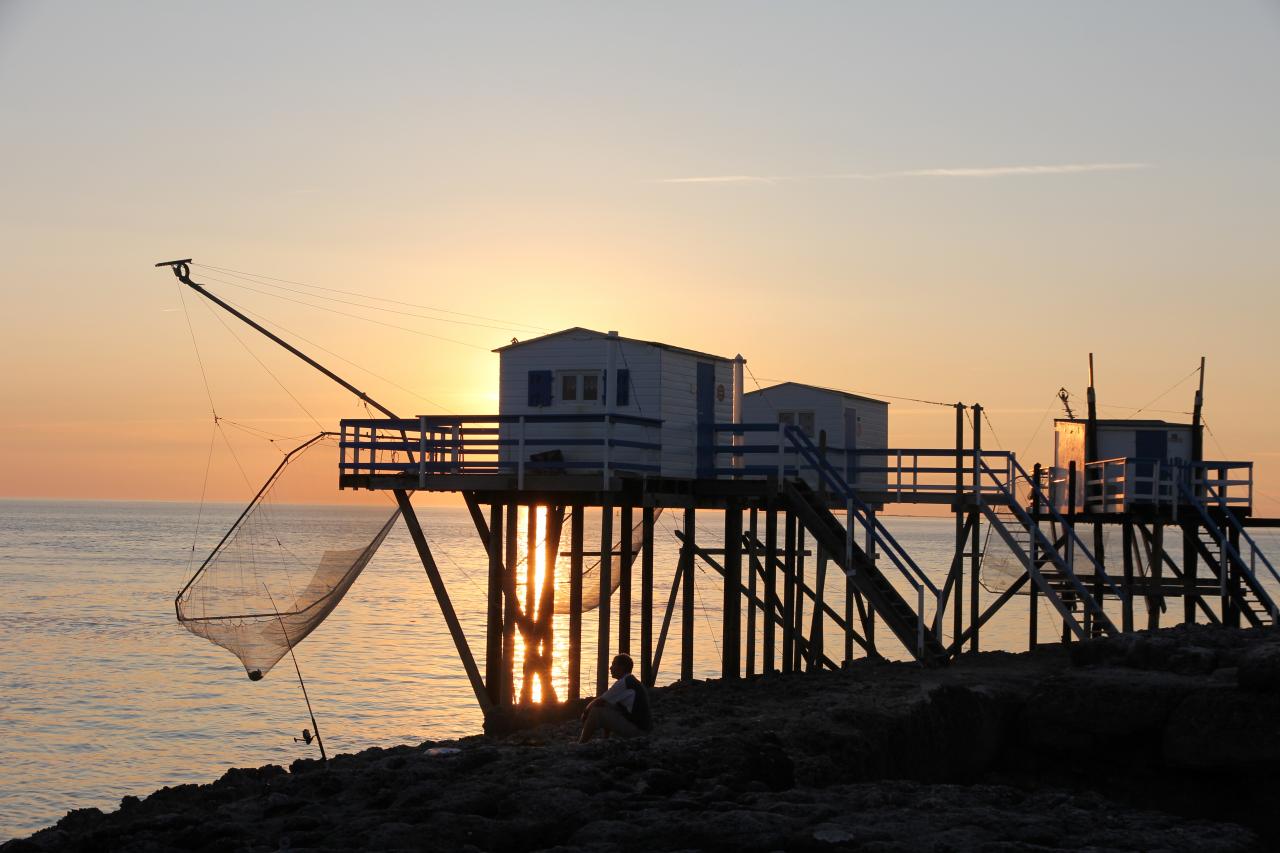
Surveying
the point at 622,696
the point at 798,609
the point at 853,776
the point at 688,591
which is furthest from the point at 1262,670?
the point at 798,609

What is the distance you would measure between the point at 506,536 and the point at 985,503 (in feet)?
28.6

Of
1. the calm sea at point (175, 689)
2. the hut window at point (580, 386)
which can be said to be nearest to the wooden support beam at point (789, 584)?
the hut window at point (580, 386)

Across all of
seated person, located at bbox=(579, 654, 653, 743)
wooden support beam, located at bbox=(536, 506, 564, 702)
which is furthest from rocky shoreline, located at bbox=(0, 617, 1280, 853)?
wooden support beam, located at bbox=(536, 506, 564, 702)

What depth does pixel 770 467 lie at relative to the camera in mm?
26781

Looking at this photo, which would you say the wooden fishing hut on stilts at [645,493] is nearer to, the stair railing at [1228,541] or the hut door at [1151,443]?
the stair railing at [1228,541]

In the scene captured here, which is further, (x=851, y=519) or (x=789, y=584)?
(x=789, y=584)

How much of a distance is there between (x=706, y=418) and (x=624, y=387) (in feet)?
7.46

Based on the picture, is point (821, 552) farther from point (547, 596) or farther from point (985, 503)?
point (547, 596)

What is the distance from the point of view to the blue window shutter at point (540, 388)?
27.0 m

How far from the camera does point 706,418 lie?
92.6 ft

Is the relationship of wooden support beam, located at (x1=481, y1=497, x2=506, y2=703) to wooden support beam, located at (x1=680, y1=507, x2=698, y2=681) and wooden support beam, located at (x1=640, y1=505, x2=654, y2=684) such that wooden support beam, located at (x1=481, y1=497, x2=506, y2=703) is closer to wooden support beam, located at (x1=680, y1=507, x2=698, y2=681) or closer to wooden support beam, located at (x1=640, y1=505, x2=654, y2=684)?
wooden support beam, located at (x1=640, y1=505, x2=654, y2=684)

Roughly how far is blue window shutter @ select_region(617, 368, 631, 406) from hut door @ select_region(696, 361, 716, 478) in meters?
1.78

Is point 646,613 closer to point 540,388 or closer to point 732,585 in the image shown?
point 732,585

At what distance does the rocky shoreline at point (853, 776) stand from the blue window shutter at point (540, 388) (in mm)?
6114
